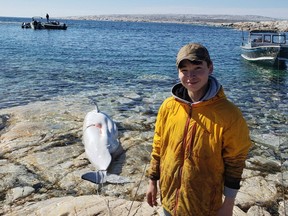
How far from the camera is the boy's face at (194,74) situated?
256 cm

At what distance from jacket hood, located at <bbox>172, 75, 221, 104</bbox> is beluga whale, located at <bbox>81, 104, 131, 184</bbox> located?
329 cm

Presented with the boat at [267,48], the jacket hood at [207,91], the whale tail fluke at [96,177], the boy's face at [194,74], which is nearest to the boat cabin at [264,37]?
the boat at [267,48]

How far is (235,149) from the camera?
8.14 feet

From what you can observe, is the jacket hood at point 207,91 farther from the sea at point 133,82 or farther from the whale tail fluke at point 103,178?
the sea at point 133,82

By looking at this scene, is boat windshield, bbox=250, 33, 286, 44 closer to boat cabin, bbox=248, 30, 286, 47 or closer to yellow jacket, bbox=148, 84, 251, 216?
boat cabin, bbox=248, 30, 286, 47

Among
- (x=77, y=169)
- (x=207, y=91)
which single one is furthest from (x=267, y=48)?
(x=207, y=91)

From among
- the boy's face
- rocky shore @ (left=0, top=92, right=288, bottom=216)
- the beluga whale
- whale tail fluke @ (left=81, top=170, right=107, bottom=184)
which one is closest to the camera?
the boy's face

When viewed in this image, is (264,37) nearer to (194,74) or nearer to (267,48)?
(267,48)

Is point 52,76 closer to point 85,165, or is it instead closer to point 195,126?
point 85,165

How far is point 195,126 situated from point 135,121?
6.71m

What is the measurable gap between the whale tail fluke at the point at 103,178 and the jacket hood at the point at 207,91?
129 inches

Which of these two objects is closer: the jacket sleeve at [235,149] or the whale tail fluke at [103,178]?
the jacket sleeve at [235,149]

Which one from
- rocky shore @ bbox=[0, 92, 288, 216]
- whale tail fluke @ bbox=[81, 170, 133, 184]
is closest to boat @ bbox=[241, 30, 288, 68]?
rocky shore @ bbox=[0, 92, 288, 216]

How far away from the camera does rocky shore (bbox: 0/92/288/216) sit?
4668 millimetres
